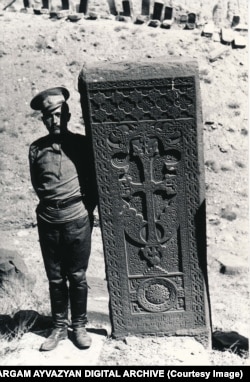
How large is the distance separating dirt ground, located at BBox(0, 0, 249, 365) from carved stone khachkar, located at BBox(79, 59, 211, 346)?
1.12 ft

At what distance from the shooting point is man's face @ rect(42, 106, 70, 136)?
6.08 meters

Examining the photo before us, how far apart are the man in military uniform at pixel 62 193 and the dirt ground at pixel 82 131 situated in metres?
0.77

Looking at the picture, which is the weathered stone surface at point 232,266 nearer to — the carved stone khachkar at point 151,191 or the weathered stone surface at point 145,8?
the carved stone khachkar at point 151,191

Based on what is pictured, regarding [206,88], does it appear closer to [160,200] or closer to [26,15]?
[26,15]

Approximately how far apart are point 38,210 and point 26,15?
36.2ft

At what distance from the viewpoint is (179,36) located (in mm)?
15297

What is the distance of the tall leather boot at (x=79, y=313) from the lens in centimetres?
650

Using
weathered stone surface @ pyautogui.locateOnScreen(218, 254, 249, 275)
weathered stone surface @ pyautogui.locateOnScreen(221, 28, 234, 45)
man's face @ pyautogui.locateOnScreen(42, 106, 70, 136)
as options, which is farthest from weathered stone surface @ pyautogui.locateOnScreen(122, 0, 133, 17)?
man's face @ pyautogui.locateOnScreen(42, 106, 70, 136)

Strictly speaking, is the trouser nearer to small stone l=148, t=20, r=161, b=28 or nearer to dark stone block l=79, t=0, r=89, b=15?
small stone l=148, t=20, r=161, b=28

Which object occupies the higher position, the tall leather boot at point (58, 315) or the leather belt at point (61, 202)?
the leather belt at point (61, 202)

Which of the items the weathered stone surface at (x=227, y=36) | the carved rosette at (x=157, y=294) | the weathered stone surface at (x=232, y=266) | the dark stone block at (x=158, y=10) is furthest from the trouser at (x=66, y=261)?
the dark stone block at (x=158, y=10)
